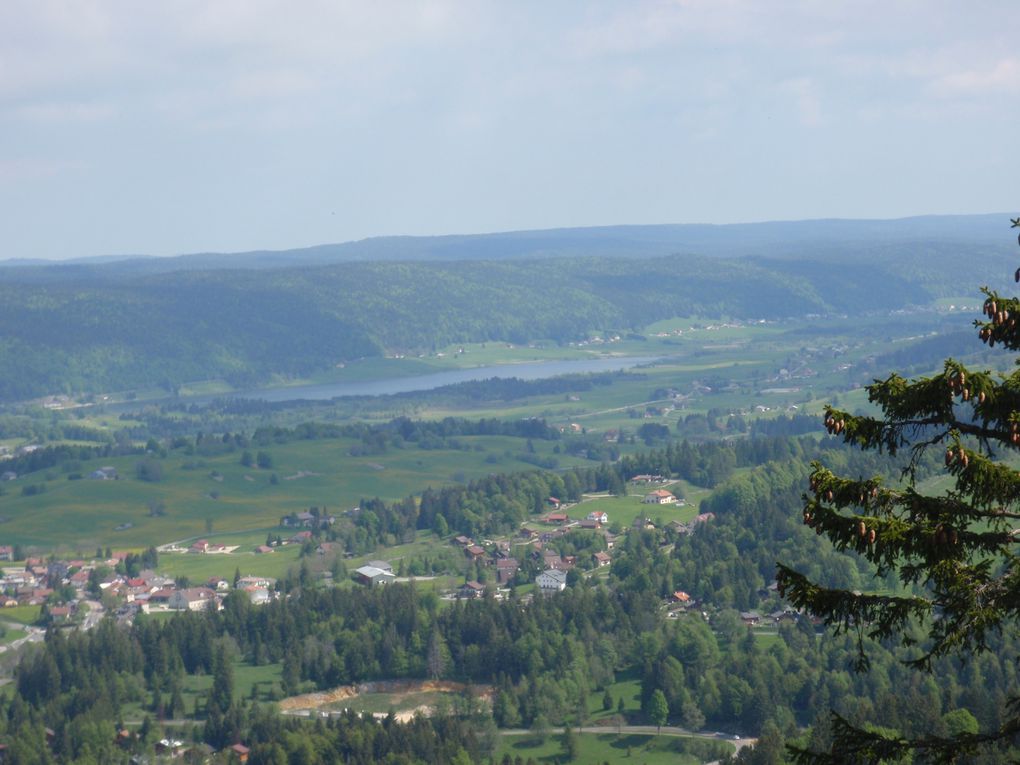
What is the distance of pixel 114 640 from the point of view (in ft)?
268

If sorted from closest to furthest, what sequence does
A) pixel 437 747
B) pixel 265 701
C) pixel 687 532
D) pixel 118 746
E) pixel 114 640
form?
pixel 437 747
pixel 118 746
pixel 265 701
pixel 114 640
pixel 687 532

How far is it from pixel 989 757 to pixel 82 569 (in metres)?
82.2

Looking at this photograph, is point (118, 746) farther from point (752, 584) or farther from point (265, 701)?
point (752, 584)

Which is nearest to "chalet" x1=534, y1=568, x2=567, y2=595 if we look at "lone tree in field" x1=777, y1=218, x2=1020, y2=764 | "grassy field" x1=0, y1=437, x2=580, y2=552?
"grassy field" x1=0, y1=437, x2=580, y2=552

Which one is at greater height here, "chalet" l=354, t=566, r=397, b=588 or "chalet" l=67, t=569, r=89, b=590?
"chalet" l=354, t=566, r=397, b=588

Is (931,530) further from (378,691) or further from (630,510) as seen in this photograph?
(630,510)

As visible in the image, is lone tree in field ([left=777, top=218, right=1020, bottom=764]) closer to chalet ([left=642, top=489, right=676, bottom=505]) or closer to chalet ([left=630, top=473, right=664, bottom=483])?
chalet ([left=642, top=489, right=676, bottom=505])

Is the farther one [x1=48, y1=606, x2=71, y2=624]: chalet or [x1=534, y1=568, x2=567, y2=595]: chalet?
[x1=48, y1=606, x2=71, y2=624]: chalet

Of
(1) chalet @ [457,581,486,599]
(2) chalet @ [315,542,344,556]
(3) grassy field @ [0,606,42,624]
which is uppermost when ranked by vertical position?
(1) chalet @ [457,581,486,599]

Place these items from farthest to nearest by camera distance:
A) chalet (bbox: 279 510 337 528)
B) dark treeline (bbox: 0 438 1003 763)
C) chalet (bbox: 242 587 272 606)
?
chalet (bbox: 279 510 337 528)
chalet (bbox: 242 587 272 606)
dark treeline (bbox: 0 438 1003 763)

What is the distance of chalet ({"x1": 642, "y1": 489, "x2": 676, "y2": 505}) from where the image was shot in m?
126

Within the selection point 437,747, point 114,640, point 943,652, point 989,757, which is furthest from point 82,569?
point 943,652

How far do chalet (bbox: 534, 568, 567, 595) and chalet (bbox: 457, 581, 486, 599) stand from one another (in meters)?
3.62

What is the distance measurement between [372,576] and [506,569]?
915cm
